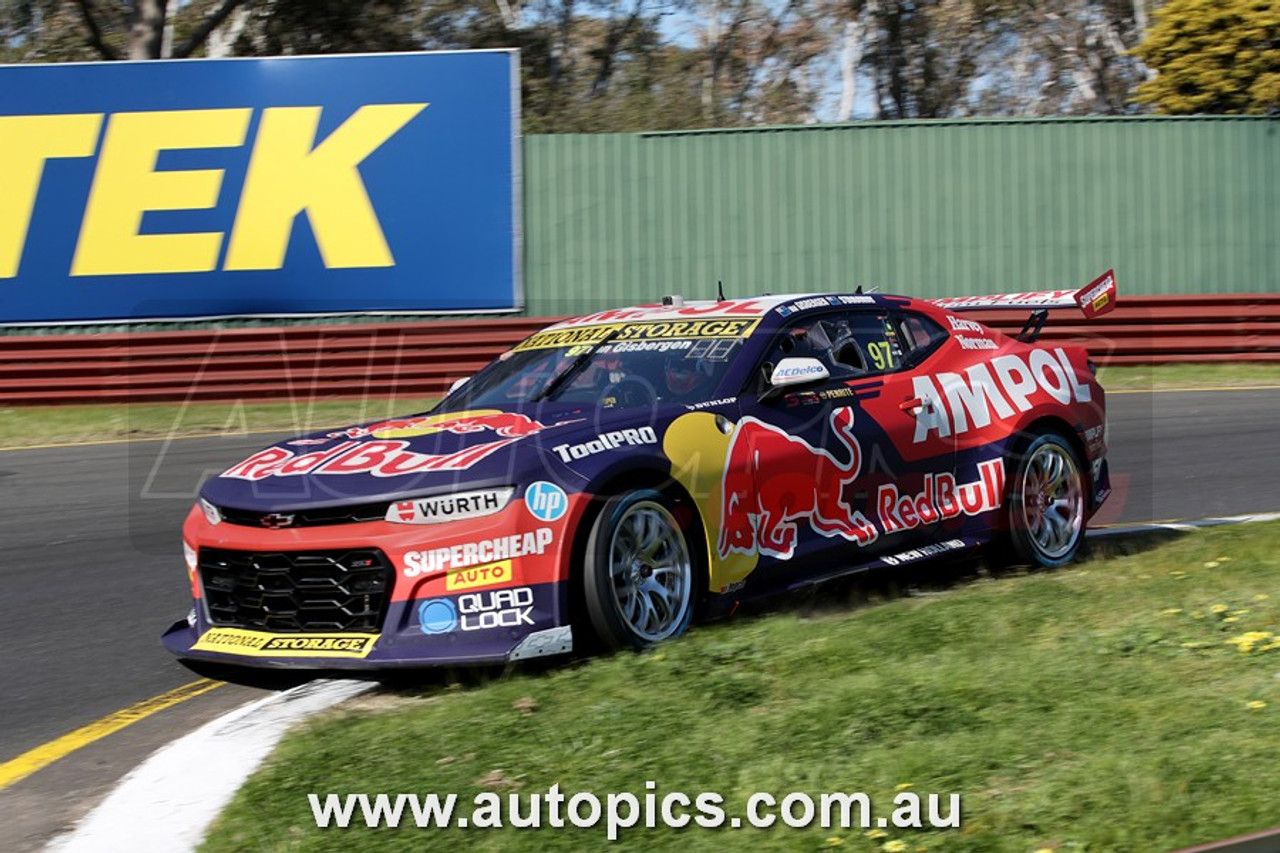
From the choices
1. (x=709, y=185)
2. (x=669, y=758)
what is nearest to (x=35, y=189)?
(x=709, y=185)

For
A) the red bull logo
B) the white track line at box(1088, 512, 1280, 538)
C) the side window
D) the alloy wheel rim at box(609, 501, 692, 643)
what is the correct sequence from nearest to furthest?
the alloy wheel rim at box(609, 501, 692, 643) → the red bull logo → the side window → the white track line at box(1088, 512, 1280, 538)

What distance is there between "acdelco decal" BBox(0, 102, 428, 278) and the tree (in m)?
12.8

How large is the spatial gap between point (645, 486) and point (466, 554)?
0.84m

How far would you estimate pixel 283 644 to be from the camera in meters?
5.63

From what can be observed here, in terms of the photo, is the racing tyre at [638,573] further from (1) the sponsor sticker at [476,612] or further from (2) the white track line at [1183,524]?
(2) the white track line at [1183,524]

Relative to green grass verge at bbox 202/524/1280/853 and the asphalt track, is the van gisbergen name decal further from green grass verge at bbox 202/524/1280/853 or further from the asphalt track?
the asphalt track

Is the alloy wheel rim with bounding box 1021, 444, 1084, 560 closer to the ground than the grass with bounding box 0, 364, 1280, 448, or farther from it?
farther from it

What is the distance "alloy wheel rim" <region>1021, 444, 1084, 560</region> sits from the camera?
773 cm

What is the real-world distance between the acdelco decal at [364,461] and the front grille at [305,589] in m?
0.36

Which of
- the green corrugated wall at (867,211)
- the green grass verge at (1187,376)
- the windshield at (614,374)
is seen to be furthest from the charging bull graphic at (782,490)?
the green corrugated wall at (867,211)

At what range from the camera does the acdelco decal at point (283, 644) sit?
18.0ft

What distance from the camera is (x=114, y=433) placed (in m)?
16.4

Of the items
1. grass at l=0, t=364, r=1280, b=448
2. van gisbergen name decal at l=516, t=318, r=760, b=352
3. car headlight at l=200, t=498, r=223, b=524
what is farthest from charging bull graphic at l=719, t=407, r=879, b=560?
grass at l=0, t=364, r=1280, b=448

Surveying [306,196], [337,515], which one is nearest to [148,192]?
[306,196]
